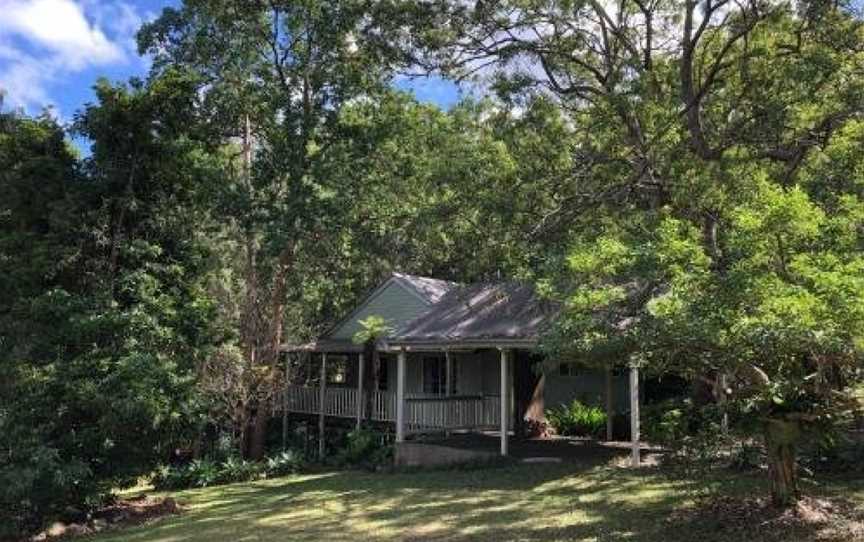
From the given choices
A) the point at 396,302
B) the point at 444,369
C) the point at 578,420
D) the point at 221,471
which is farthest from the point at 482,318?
the point at 221,471

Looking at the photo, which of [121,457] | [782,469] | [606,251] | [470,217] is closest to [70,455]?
[121,457]

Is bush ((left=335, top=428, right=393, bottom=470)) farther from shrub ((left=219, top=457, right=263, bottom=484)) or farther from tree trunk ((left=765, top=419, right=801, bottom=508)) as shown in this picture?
tree trunk ((left=765, top=419, right=801, bottom=508))

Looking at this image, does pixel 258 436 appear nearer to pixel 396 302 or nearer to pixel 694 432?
pixel 396 302

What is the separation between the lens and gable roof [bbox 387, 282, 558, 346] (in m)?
18.2

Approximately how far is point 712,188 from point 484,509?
6.84m

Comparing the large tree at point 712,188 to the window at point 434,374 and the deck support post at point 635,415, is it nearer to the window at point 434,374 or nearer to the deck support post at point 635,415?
the deck support post at point 635,415

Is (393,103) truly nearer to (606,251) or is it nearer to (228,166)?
(228,166)

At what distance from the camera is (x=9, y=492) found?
1460 centimetres

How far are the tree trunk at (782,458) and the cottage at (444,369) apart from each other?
6305 mm

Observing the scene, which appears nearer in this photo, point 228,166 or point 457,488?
point 457,488

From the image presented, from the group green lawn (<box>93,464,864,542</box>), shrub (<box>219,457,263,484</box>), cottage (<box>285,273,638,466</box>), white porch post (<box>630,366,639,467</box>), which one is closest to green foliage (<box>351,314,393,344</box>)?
cottage (<box>285,273,638,466</box>)

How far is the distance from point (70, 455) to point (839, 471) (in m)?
14.2

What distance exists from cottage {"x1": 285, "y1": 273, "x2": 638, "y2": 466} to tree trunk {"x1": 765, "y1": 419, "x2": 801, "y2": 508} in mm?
6305

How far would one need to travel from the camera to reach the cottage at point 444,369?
19453mm
